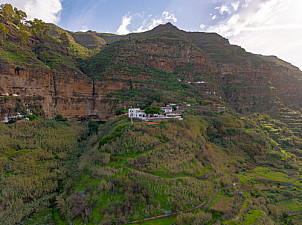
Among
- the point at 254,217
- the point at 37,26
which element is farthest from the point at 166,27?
the point at 254,217

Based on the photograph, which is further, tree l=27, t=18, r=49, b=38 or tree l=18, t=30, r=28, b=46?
tree l=27, t=18, r=49, b=38

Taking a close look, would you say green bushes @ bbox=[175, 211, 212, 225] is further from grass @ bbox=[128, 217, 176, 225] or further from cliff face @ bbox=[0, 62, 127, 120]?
cliff face @ bbox=[0, 62, 127, 120]

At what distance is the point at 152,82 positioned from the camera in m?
52.3

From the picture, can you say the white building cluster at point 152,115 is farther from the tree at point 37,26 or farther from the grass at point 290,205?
the tree at point 37,26

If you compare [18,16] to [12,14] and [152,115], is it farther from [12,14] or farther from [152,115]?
[152,115]

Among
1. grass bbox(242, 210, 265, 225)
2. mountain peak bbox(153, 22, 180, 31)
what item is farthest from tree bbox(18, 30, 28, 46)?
mountain peak bbox(153, 22, 180, 31)

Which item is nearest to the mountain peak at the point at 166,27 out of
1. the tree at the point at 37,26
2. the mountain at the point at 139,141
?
the mountain at the point at 139,141

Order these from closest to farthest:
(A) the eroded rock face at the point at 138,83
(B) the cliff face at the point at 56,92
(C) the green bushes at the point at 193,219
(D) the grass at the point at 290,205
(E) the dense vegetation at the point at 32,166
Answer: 1. (C) the green bushes at the point at 193,219
2. (E) the dense vegetation at the point at 32,166
3. (D) the grass at the point at 290,205
4. (B) the cliff face at the point at 56,92
5. (A) the eroded rock face at the point at 138,83

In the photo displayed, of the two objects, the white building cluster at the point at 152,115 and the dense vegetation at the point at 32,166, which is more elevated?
the white building cluster at the point at 152,115

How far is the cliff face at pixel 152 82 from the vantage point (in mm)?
36344

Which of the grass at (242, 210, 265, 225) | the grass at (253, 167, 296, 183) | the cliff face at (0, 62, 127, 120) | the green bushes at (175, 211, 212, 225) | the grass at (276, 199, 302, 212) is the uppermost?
the cliff face at (0, 62, 127, 120)

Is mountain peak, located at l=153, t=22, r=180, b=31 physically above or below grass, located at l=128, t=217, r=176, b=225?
above

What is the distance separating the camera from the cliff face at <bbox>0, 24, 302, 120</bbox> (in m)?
36.3

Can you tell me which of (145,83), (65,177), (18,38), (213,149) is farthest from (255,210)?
(18,38)
